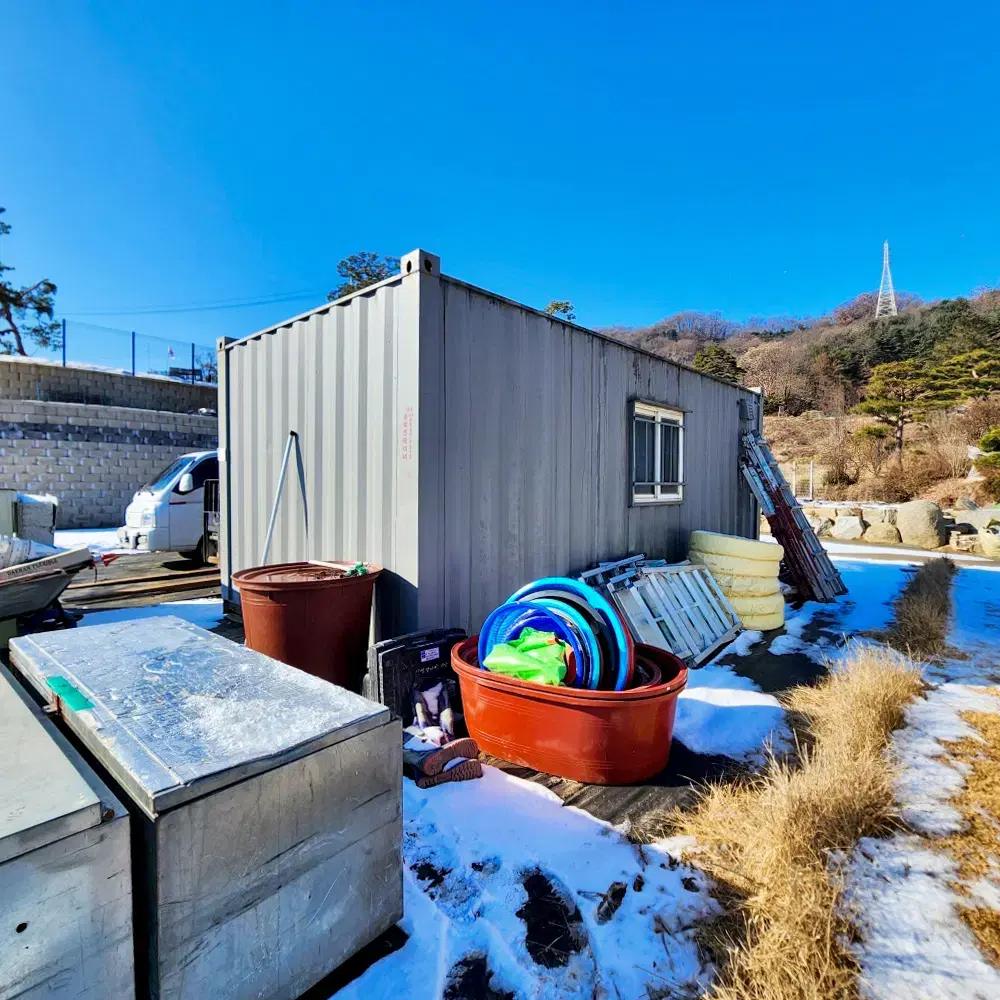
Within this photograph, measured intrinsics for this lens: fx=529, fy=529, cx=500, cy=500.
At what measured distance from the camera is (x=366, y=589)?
134 inches

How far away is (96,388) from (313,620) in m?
14.0

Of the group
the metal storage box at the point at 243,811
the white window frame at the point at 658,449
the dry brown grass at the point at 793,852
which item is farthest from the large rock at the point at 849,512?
the metal storage box at the point at 243,811

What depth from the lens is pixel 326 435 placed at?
411cm

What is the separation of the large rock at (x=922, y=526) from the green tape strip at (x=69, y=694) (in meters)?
14.4

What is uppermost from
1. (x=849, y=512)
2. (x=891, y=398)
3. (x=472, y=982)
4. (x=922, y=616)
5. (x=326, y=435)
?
(x=891, y=398)

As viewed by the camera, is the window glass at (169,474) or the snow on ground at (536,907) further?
the window glass at (169,474)

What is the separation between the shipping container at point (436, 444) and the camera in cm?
345

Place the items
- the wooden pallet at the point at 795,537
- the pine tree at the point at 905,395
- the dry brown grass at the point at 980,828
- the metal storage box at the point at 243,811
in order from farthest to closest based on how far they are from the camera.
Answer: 1. the pine tree at the point at 905,395
2. the wooden pallet at the point at 795,537
3. the dry brown grass at the point at 980,828
4. the metal storage box at the point at 243,811

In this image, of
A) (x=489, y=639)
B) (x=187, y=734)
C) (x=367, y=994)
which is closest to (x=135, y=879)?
(x=187, y=734)

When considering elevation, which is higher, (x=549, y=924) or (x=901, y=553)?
(x=901, y=553)

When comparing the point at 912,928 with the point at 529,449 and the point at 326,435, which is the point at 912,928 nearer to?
the point at 529,449

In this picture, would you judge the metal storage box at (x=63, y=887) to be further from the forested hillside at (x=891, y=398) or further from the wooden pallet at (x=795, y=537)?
the forested hillside at (x=891, y=398)

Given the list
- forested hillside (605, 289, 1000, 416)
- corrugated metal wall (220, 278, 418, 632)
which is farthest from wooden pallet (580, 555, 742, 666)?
forested hillside (605, 289, 1000, 416)

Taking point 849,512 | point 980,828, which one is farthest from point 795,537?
point 849,512
